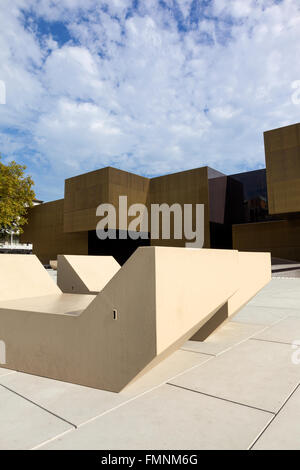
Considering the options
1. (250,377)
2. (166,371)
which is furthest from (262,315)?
(166,371)

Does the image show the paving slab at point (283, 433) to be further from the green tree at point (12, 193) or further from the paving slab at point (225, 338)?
the green tree at point (12, 193)

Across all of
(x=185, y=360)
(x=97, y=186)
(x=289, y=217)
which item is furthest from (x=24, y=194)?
(x=185, y=360)

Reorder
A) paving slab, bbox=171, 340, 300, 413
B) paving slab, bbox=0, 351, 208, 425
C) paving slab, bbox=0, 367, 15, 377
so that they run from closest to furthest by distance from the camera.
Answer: paving slab, bbox=0, 351, 208, 425
paving slab, bbox=171, 340, 300, 413
paving slab, bbox=0, 367, 15, 377

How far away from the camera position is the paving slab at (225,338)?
4290 millimetres

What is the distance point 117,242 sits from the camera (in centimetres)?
3806

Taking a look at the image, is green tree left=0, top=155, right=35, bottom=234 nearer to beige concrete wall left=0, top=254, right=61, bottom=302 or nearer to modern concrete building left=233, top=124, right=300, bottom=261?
modern concrete building left=233, top=124, right=300, bottom=261

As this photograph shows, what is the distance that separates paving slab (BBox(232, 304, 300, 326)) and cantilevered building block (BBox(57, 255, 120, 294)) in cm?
306

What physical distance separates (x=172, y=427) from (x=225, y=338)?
113 inches

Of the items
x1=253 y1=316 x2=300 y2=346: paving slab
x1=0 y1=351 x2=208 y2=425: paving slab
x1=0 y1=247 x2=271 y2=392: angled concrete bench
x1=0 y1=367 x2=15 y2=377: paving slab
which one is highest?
x1=0 y1=247 x2=271 y2=392: angled concrete bench

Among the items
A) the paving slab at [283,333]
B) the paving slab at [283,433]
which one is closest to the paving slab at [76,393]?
the paving slab at [283,433]

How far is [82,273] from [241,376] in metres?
4.39

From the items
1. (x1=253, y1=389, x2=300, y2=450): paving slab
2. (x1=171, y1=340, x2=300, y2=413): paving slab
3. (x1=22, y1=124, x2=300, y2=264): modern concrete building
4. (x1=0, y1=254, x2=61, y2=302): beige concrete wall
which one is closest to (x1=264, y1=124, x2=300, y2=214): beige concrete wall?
(x1=22, y1=124, x2=300, y2=264): modern concrete building

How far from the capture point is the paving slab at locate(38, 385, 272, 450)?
6.37ft

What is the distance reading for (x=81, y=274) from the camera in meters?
6.73
